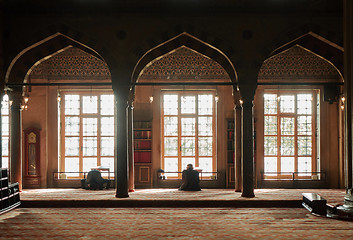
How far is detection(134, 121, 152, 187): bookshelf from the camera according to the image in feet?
42.7

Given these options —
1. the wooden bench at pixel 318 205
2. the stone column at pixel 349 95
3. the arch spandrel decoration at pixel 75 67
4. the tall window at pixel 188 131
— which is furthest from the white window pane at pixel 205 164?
the stone column at pixel 349 95

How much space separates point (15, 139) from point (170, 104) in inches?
190

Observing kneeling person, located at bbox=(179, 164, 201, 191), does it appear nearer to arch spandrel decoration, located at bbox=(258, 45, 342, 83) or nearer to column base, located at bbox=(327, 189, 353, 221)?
arch spandrel decoration, located at bbox=(258, 45, 342, 83)

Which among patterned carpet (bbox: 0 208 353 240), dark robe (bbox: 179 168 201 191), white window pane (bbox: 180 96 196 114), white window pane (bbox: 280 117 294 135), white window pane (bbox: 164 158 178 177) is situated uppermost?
white window pane (bbox: 180 96 196 114)

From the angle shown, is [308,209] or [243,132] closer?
[308,209]

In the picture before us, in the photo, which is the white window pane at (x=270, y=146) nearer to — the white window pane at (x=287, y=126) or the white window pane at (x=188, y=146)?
the white window pane at (x=287, y=126)

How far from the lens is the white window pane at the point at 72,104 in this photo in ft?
44.1

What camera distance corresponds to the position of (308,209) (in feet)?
29.3

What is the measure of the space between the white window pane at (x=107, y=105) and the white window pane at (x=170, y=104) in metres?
1.71

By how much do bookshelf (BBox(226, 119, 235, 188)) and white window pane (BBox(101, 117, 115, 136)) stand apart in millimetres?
3695

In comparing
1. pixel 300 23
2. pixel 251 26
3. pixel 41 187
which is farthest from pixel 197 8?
pixel 41 187

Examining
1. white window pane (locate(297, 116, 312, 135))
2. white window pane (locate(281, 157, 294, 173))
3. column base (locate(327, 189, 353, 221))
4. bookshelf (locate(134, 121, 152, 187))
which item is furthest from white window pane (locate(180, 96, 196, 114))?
column base (locate(327, 189, 353, 221))

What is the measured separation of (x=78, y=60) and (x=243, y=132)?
19.2 feet

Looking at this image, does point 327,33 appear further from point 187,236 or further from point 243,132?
point 187,236
